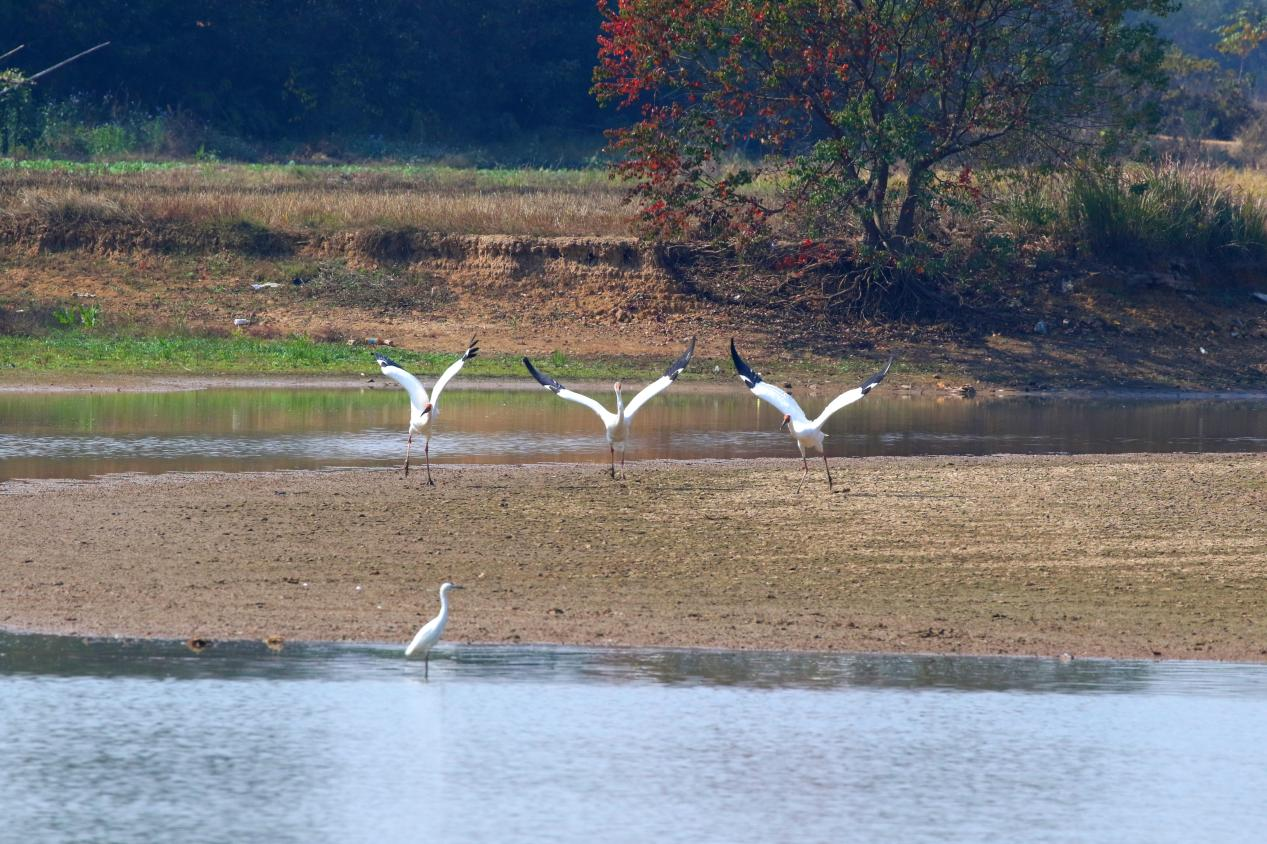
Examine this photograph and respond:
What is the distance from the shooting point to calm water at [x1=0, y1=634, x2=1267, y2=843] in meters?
8.00

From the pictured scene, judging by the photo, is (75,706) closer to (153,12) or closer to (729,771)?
(729,771)

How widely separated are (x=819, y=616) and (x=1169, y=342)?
16.5m

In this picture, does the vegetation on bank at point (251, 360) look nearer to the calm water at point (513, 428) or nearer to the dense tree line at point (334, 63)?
the calm water at point (513, 428)

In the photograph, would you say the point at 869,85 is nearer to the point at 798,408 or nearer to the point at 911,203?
the point at 911,203

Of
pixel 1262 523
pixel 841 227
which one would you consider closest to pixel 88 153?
pixel 841 227

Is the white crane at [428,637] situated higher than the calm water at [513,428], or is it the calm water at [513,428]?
the calm water at [513,428]

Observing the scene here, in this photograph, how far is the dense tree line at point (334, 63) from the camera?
1882 inches

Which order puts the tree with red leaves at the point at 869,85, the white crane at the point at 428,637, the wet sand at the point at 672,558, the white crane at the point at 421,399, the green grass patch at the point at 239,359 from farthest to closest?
the tree with red leaves at the point at 869,85
the green grass patch at the point at 239,359
the white crane at the point at 421,399
the wet sand at the point at 672,558
the white crane at the point at 428,637

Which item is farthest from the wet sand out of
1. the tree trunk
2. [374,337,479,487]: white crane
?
the tree trunk

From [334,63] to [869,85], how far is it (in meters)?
30.1

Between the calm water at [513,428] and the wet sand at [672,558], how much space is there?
1610 mm

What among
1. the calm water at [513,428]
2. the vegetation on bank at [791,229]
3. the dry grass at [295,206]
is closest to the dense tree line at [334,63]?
the dry grass at [295,206]

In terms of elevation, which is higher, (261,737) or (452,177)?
(452,177)

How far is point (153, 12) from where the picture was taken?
156 ft
